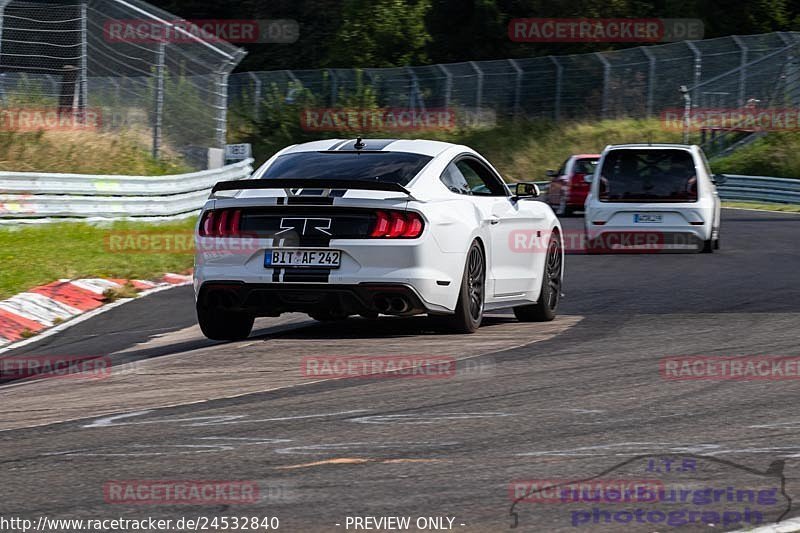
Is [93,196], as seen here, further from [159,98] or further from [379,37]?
[379,37]

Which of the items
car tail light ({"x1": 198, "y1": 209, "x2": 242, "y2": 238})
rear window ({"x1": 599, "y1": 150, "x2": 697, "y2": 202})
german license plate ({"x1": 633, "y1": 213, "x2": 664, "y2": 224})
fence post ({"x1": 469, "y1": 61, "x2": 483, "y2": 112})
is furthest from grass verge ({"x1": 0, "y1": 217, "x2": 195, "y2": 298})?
fence post ({"x1": 469, "y1": 61, "x2": 483, "y2": 112})

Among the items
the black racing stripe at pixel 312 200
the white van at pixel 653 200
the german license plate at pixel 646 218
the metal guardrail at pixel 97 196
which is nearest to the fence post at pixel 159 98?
the metal guardrail at pixel 97 196

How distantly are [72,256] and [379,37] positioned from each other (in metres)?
45.9

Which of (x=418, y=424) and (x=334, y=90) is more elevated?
(x=334, y=90)

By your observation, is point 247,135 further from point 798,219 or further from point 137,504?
point 137,504

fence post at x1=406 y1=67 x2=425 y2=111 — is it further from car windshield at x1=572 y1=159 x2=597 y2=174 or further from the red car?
car windshield at x1=572 y1=159 x2=597 y2=174

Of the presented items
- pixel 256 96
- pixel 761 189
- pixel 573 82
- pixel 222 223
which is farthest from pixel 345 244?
pixel 256 96

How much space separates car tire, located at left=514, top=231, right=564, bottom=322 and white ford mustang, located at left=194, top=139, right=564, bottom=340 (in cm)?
107

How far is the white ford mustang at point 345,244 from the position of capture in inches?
350

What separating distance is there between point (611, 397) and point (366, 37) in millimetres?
54123

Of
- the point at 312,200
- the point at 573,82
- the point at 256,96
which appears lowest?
the point at 312,200

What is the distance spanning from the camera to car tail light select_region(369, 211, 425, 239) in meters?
8.93

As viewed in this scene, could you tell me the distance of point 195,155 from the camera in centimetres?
2645

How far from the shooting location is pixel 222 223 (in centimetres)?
922
